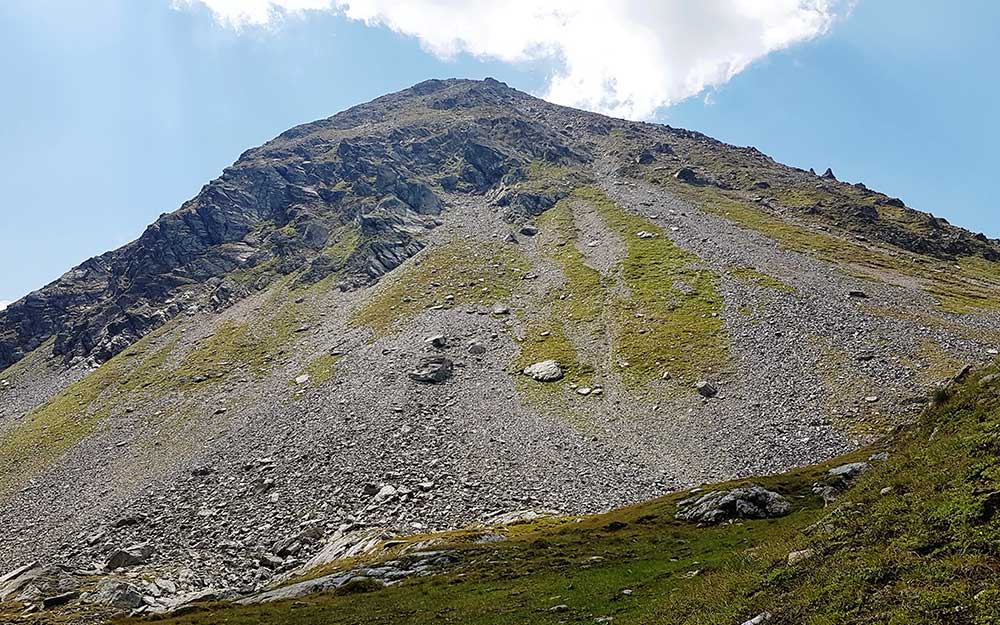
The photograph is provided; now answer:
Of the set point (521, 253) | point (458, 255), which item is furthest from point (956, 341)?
point (458, 255)

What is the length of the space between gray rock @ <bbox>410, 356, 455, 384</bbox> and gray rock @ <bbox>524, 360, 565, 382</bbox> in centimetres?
1238

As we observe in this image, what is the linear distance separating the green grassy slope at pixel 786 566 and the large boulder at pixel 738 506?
1.26m

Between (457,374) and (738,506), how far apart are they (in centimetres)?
5282

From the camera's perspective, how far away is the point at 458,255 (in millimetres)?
145625

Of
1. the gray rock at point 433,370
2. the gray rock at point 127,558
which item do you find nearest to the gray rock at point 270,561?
the gray rock at point 127,558

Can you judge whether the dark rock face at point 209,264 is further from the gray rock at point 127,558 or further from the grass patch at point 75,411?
the gray rock at point 127,558

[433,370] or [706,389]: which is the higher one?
[433,370]

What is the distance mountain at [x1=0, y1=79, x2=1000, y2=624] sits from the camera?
55344mm

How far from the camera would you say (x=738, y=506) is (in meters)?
38.2

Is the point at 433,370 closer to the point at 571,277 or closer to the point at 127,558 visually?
the point at 127,558

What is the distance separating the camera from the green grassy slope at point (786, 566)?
1173 cm

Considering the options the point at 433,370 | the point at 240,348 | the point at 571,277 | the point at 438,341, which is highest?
the point at 571,277

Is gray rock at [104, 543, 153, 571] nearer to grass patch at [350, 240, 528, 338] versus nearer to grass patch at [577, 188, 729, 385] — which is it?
grass patch at [577, 188, 729, 385]

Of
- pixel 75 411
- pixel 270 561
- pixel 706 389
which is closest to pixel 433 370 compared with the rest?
pixel 706 389
